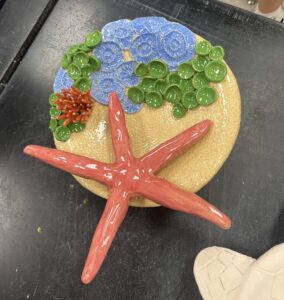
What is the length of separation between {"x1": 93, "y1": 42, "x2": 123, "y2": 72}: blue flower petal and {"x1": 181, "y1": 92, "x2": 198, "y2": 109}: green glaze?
0.20 meters

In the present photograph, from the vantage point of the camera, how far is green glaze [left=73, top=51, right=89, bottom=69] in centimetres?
100

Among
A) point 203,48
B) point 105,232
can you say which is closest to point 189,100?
point 203,48

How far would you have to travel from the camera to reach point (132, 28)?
3.33ft

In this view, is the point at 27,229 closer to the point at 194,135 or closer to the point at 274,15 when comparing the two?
the point at 194,135

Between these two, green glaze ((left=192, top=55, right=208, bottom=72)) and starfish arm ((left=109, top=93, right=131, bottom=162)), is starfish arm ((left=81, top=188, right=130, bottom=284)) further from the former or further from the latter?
green glaze ((left=192, top=55, right=208, bottom=72))

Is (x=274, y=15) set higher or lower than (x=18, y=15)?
higher

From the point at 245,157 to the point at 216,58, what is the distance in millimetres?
290

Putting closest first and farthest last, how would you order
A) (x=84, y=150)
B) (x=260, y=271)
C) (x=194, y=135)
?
(x=260, y=271) → (x=194, y=135) → (x=84, y=150)

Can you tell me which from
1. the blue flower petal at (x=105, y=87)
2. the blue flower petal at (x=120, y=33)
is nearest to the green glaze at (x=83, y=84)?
the blue flower petal at (x=105, y=87)

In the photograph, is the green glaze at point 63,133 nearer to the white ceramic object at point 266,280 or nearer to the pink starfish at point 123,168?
the pink starfish at point 123,168

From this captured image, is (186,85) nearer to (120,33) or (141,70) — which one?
(141,70)

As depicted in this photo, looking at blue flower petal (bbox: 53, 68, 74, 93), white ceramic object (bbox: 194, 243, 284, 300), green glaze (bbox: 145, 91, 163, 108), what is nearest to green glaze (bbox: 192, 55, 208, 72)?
green glaze (bbox: 145, 91, 163, 108)

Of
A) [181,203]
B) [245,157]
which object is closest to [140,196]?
[181,203]

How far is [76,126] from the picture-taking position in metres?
0.99
